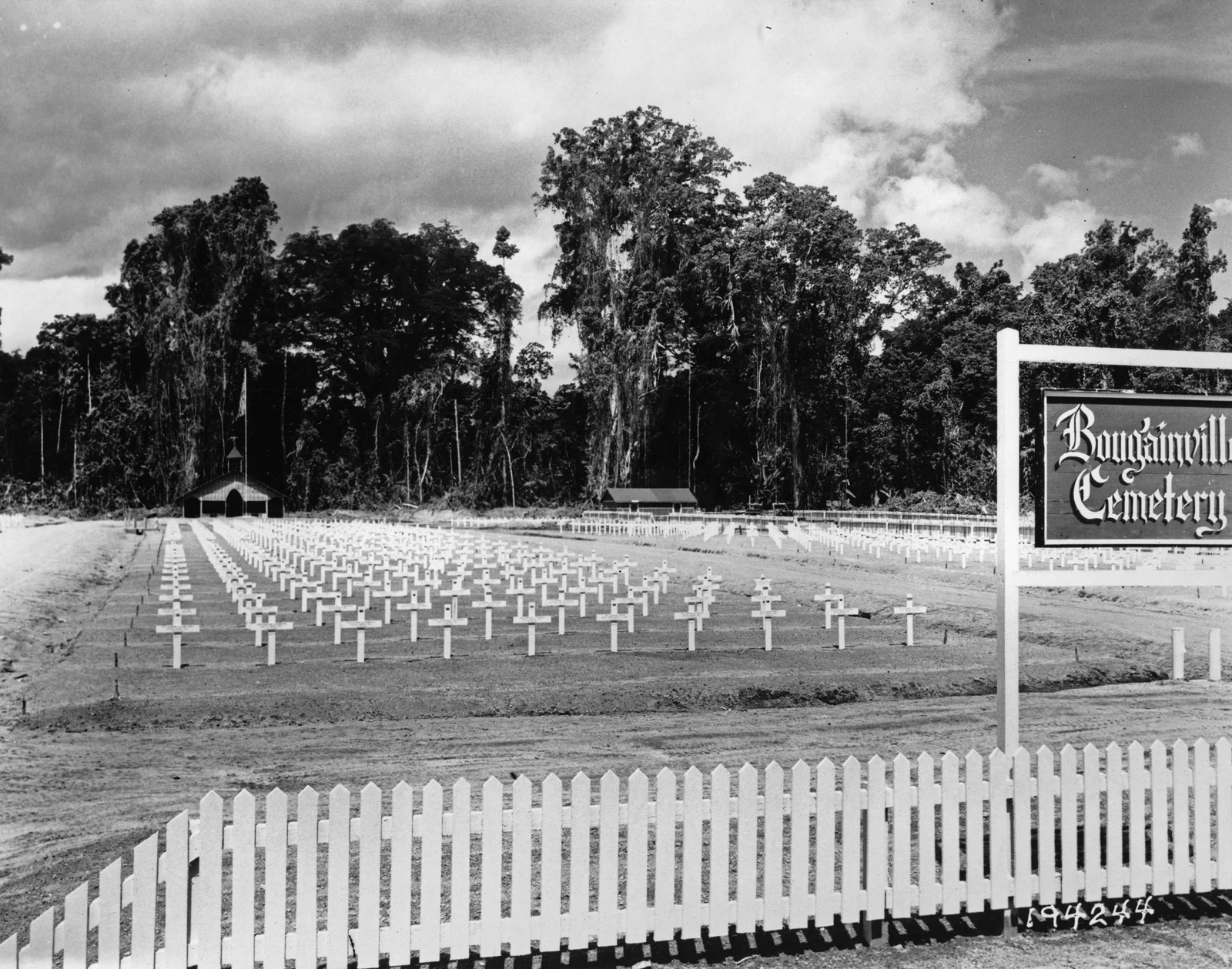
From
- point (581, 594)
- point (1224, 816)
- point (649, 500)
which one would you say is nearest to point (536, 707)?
point (1224, 816)

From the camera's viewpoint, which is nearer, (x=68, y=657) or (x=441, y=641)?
(x=68, y=657)

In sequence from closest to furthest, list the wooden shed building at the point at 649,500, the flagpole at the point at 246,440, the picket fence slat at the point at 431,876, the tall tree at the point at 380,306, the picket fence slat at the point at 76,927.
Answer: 1. the picket fence slat at the point at 76,927
2. the picket fence slat at the point at 431,876
3. the wooden shed building at the point at 649,500
4. the flagpole at the point at 246,440
5. the tall tree at the point at 380,306

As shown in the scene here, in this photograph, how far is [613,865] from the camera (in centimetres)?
466

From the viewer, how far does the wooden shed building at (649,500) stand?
55875 millimetres

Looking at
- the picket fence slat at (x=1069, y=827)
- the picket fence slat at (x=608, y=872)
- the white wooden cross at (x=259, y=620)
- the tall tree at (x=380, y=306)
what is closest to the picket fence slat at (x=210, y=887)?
the picket fence slat at (x=608, y=872)

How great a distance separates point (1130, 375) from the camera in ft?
138

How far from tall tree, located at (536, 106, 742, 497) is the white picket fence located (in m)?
52.7

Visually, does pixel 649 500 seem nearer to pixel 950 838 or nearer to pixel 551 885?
pixel 950 838

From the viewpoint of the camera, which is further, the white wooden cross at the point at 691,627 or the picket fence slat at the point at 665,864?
the white wooden cross at the point at 691,627

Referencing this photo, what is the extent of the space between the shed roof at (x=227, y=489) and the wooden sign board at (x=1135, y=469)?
58520 millimetres

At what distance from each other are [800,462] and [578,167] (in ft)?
69.5

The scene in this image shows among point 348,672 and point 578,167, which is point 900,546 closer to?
point 348,672

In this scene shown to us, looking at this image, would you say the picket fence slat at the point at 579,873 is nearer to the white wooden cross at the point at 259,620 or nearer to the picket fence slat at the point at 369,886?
the picket fence slat at the point at 369,886

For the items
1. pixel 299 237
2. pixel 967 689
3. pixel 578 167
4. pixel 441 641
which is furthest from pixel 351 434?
pixel 967 689
